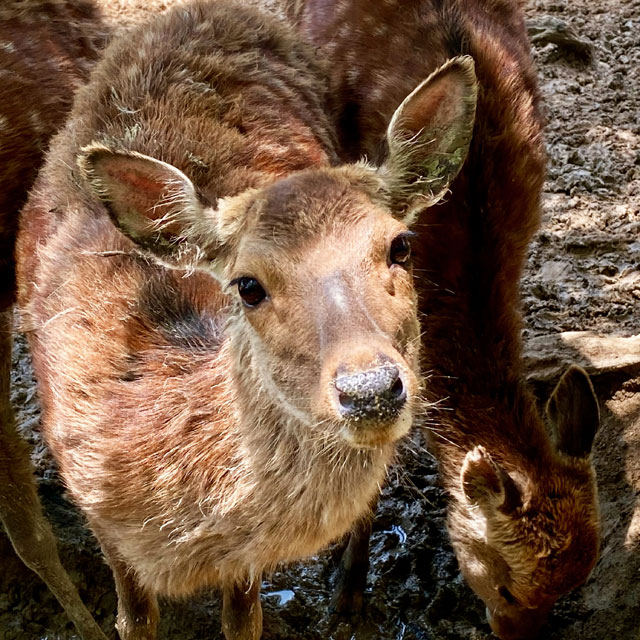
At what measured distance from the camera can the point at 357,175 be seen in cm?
295

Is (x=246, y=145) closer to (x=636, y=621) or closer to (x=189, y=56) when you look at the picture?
(x=189, y=56)

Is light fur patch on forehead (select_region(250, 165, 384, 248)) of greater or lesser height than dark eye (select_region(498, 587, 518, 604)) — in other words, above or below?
above

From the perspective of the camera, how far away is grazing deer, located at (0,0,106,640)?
410 centimetres

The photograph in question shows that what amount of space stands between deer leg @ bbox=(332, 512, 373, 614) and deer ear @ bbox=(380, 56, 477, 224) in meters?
1.75

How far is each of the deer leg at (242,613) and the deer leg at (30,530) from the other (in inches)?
31.0

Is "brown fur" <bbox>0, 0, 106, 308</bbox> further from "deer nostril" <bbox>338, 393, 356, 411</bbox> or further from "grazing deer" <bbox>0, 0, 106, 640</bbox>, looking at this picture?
"deer nostril" <bbox>338, 393, 356, 411</bbox>

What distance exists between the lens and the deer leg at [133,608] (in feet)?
11.5

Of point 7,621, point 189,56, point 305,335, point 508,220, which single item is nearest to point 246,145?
point 189,56

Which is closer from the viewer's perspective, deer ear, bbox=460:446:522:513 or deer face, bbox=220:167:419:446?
deer face, bbox=220:167:419:446

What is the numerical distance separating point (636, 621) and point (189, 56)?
2969 mm

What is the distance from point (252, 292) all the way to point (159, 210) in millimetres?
472

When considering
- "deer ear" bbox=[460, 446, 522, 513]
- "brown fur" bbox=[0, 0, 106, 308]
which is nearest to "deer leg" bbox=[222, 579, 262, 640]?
"deer ear" bbox=[460, 446, 522, 513]

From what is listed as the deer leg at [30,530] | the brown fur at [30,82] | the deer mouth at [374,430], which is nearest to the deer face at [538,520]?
the deer mouth at [374,430]

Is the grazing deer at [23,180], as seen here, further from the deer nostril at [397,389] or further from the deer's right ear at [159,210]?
the deer nostril at [397,389]
